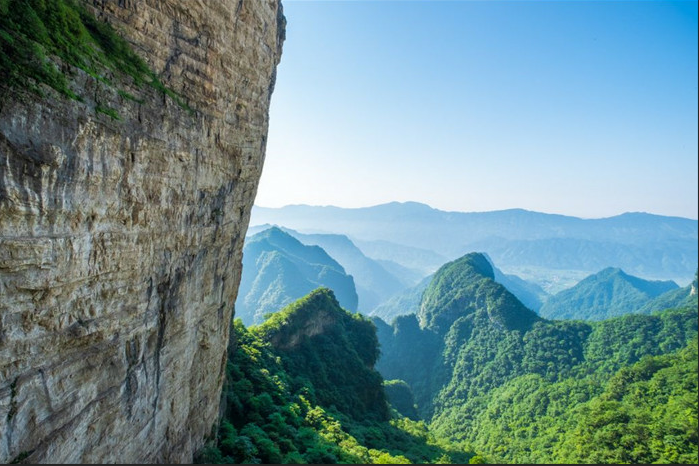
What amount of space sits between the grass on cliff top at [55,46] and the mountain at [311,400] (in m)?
14.5

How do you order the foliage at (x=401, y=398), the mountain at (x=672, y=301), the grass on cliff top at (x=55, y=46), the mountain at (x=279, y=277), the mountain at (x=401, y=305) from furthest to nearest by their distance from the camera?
the mountain at (x=401, y=305) → the mountain at (x=279, y=277) → the mountain at (x=672, y=301) → the foliage at (x=401, y=398) → the grass on cliff top at (x=55, y=46)

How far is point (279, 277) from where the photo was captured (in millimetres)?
112188

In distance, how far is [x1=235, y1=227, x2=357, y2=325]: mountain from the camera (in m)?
107

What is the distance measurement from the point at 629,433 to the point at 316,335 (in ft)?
96.8

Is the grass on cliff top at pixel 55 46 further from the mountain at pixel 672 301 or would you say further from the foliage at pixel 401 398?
the mountain at pixel 672 301

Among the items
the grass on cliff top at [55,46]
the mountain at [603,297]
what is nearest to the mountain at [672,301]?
the mountain at [603,297]

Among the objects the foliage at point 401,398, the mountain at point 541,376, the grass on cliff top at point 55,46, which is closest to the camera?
the grass on cliff top at point 55,46

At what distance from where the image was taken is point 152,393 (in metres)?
10.9

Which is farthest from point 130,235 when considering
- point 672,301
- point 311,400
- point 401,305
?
point 401,305

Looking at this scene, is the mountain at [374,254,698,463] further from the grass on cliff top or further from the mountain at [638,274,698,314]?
the mountain at [638,274,698,314]

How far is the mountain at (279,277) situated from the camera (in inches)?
4230

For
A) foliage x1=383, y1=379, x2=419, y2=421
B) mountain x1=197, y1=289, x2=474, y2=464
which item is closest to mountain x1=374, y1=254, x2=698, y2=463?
foliage x1=383, y1=379, x2=419, y2=421

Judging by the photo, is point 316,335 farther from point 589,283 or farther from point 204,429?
point 589,283

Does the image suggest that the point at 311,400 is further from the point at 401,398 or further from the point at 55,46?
the point at 401,398
